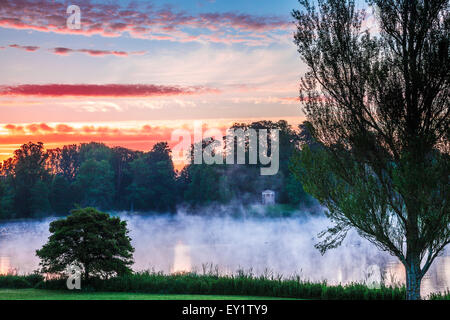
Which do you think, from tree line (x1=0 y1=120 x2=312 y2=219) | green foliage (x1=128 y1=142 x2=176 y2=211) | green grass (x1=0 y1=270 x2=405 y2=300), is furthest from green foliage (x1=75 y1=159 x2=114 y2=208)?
green grass (x1=0 y1=270 x2=405 y2=300)

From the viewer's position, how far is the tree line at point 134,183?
161 ft

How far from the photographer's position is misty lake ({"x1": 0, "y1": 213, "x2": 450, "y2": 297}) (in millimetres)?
18891

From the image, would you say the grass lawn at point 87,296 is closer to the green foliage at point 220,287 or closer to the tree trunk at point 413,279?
the green foliage at point 220,287

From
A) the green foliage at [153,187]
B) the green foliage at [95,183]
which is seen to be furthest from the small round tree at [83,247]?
the green foliage at [153,187]

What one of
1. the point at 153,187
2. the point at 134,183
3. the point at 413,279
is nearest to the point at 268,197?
Result: the point at 153,187

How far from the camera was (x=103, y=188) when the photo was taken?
54.2 meters

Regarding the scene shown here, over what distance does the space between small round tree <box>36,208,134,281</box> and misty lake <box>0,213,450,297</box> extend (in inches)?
168

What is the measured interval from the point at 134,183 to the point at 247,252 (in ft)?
105

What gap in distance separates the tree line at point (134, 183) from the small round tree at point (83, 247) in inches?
1416

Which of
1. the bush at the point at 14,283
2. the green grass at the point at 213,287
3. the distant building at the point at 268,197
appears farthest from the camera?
the distant building at the point at 268,197

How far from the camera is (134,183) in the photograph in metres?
55.4

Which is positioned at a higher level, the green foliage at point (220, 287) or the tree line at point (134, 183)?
the tree line at point (134, 183)
